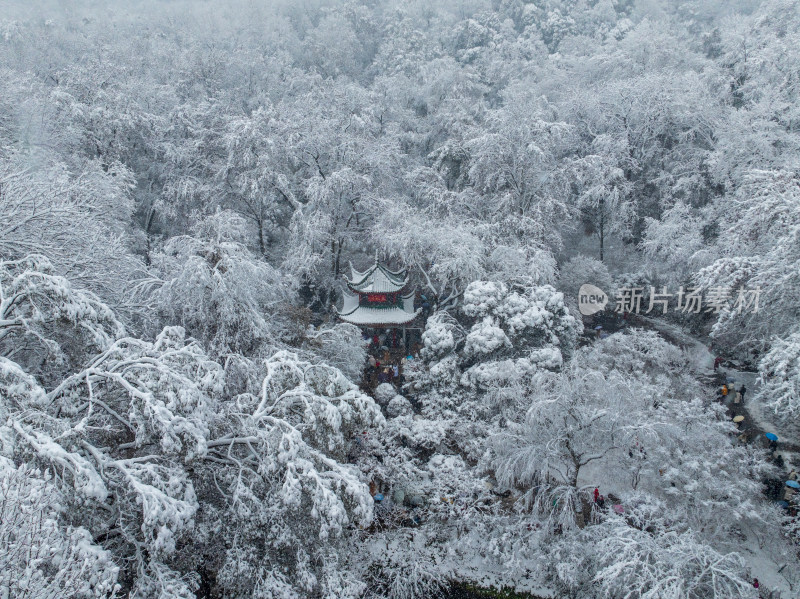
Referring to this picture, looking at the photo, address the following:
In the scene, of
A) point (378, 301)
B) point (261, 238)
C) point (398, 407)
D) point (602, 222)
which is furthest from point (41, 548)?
point (602, 222)

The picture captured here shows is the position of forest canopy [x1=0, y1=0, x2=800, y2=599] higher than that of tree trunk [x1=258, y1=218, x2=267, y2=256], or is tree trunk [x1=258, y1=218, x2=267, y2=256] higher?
forest canopy [x1=0, y1=0, x2=800, y2=599]

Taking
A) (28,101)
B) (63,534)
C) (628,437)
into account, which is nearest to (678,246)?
(628,437)

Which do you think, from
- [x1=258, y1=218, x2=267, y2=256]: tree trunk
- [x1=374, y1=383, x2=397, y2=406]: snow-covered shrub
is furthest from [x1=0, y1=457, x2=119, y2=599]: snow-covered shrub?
[x1=258, y1=218, x2=267, y2=256]: tree trunk

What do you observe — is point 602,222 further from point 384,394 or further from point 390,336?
point 384,394

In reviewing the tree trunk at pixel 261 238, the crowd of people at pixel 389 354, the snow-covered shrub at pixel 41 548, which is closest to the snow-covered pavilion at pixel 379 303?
the crowd of people at pixel 389 354

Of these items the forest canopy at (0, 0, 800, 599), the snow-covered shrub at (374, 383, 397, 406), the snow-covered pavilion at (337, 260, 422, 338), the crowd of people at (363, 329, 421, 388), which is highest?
the forest canopy at (0, 0, 800, 599)

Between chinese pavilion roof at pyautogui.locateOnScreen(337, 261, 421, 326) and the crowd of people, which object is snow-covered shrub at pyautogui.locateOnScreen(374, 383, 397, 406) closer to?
the crowd of people

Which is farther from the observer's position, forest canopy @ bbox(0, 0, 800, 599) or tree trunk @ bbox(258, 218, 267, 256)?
tree trunk @ bbox(258, 218, 267, 256)

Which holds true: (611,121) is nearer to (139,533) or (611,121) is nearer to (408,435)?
(408,435)

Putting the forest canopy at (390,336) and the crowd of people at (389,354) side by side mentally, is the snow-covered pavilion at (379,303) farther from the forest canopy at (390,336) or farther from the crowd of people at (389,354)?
the crowd of people at (389,354)
